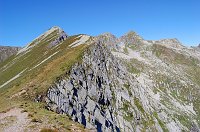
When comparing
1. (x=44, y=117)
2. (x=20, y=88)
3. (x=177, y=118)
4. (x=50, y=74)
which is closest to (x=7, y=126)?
(x=44, y=117)

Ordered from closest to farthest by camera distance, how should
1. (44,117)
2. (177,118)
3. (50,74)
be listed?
Answer: (44,117), (50,74), (177,118)

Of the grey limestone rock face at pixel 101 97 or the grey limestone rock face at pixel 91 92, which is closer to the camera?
the grey limestone rock face at pixel 91 92

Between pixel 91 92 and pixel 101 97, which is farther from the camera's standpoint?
pixel 101 97

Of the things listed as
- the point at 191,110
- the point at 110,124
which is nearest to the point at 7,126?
the point at 110,124

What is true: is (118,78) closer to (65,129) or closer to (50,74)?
(50,74)

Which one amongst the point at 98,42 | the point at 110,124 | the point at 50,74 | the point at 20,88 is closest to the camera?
the point at 20,88

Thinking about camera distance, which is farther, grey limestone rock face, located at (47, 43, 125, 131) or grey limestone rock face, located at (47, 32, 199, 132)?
grey limestone rock face, located at (47, 32, 199, 132)

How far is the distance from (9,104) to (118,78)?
1993 inches

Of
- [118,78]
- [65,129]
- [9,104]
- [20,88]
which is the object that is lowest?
[65,129]

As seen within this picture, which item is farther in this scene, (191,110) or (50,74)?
(191,110)

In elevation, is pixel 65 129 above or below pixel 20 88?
below

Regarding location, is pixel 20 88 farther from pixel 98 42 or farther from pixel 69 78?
pixel 98 42

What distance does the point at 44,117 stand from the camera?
41.1m

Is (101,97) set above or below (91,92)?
below
